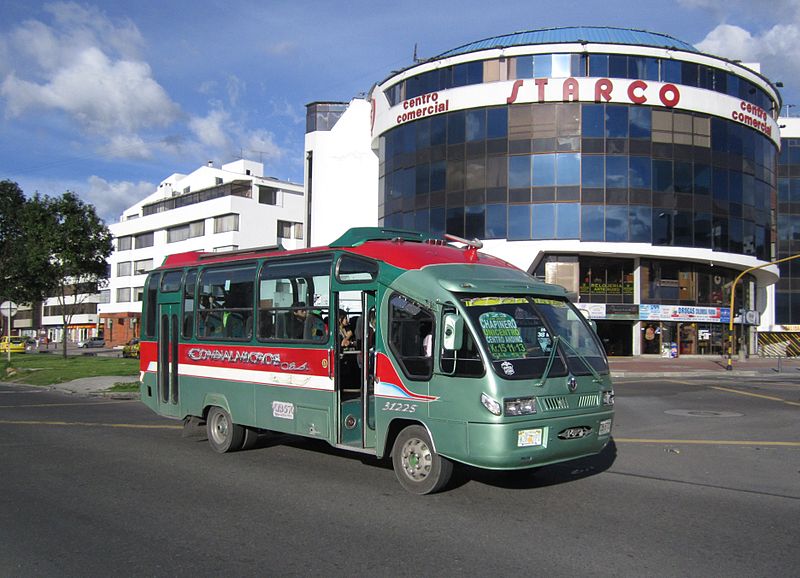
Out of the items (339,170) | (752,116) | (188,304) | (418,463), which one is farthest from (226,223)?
(418,463)

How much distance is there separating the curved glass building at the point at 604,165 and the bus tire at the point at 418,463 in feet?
115

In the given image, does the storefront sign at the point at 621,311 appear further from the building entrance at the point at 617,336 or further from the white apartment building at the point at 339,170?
the white apartment building at the point at 339,170

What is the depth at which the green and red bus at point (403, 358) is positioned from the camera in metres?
7.28

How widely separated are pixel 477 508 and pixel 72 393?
17.8 m

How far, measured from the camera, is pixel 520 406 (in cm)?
715

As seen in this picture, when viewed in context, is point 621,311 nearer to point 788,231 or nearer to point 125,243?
point 788,231

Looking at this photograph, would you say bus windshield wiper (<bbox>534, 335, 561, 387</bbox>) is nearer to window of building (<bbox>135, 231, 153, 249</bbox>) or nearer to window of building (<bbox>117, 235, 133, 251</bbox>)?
window of building (<bbox>135, 231, 153, 249</bbox>)

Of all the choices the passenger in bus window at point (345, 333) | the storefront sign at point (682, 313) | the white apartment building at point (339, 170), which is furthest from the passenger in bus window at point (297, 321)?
the white apartment building at point (339, 170)

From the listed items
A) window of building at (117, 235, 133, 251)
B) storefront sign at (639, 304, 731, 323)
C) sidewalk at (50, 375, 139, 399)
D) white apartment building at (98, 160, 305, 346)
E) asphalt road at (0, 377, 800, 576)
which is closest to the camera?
asphalt road at (0, 377, 800, 576)

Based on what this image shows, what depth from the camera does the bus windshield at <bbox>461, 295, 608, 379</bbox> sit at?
737cm

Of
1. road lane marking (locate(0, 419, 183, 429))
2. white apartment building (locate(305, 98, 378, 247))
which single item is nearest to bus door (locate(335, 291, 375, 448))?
road lane marking (locate(0, 419, 183, 429))

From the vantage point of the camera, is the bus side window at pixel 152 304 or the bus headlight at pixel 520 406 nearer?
the bus headlight at pixel 520 406

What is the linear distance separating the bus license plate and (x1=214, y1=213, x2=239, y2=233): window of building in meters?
62.8

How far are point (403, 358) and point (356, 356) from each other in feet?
4.58
